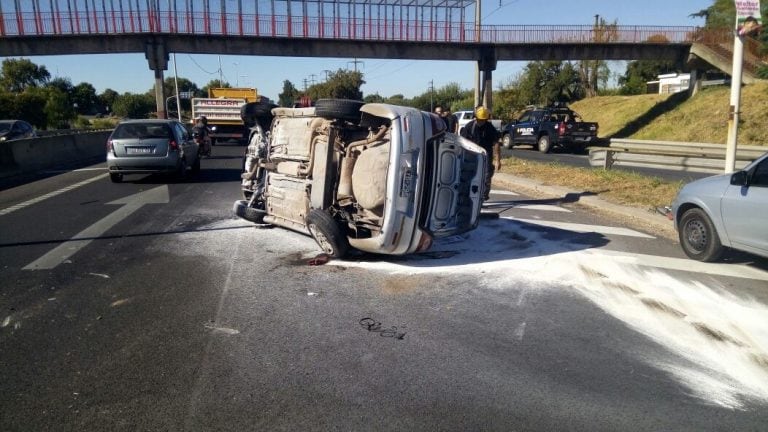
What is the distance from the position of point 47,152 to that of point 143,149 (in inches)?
323

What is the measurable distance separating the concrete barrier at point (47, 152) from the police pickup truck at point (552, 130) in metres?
19.3

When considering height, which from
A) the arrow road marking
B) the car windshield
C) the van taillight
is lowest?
the arrow road marking

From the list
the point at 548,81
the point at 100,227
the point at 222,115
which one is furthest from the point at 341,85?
the point at 100,227

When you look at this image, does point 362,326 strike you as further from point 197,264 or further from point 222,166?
point 222,166

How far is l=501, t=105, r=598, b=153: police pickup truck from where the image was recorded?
24031 millimetres

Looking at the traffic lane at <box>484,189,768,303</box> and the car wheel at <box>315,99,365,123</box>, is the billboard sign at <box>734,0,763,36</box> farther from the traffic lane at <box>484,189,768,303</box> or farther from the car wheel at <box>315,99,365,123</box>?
the car wheel at <box>315,99,365,123</box>

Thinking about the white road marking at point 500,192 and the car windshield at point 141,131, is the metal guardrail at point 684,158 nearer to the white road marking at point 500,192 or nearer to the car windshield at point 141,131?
the white road marking at point 500,192

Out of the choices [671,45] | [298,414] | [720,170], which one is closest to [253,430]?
[298,414]

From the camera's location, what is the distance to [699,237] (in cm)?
654

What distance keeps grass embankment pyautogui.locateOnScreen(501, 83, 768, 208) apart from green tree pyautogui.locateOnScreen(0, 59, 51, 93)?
2829 inches

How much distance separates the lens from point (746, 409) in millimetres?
3365

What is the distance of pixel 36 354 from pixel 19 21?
31.3 meters

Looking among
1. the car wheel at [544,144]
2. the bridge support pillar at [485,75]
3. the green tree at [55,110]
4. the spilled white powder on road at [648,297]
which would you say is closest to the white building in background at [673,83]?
the bridge support pillar at [485,75]

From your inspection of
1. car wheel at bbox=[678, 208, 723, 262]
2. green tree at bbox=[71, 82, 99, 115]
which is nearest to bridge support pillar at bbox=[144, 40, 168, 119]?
car wheel at bbox=[678, 208, 723, 262]
